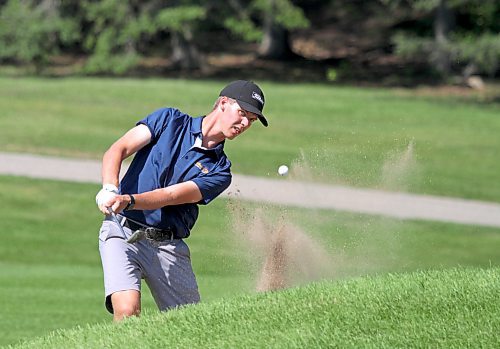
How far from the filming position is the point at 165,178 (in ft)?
21.6

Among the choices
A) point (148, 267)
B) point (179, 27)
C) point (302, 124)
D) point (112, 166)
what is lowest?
point (179, 27)

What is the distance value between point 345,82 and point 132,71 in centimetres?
705

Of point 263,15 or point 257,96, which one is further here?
point 263,15

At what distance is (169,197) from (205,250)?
24.3 feet

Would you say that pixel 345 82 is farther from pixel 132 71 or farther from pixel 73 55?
pixel 73 55

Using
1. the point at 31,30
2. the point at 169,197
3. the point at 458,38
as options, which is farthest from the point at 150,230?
the point at 458,38

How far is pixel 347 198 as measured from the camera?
52.5 ft

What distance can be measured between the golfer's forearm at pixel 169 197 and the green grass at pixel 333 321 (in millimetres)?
622

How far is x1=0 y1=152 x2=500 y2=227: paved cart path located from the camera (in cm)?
1496

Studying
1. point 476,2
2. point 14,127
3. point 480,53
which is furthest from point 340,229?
point 476,2

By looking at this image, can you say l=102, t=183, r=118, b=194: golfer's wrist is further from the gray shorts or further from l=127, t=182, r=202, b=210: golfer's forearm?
the gray shorts

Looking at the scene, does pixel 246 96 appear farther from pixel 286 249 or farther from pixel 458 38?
pixel 458 38

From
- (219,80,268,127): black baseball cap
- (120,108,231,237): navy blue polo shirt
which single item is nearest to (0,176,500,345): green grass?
(120,108,231,237): navy blue polo shirt

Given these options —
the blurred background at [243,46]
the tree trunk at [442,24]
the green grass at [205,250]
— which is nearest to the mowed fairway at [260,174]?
the green grass at [205,250]
